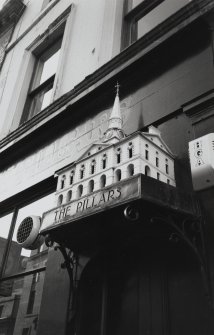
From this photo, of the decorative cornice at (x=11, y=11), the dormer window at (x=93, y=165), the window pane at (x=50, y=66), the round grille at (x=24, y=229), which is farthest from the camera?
the decorative cornice at (x=11, y=11)

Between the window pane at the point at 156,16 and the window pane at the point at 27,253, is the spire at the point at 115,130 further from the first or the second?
the window pane at the point at 156,16

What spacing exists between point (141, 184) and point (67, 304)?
2111mm

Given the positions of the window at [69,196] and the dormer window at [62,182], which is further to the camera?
the dormer window at [62,182]

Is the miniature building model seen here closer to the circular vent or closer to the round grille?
the circular vent

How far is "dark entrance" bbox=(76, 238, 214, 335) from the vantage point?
11.7 feet

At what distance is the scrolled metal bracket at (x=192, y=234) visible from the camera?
11.1 ft

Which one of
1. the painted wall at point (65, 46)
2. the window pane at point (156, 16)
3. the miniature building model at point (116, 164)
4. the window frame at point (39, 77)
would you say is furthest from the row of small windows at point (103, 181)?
the window frame at point (39, 77)

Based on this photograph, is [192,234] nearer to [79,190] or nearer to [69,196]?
[79,190]

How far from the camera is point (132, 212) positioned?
11.7 feet

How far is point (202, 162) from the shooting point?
377 cm

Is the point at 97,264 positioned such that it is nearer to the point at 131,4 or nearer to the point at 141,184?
the point at 141,184

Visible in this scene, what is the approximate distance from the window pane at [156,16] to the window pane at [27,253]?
12.6ft

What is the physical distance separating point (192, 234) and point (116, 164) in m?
1.09

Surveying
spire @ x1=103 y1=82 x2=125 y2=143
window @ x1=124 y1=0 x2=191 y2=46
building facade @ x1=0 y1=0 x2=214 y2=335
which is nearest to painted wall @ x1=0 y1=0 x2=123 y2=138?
building facade @ x1=0 y1=0 x2=214 y2=335
